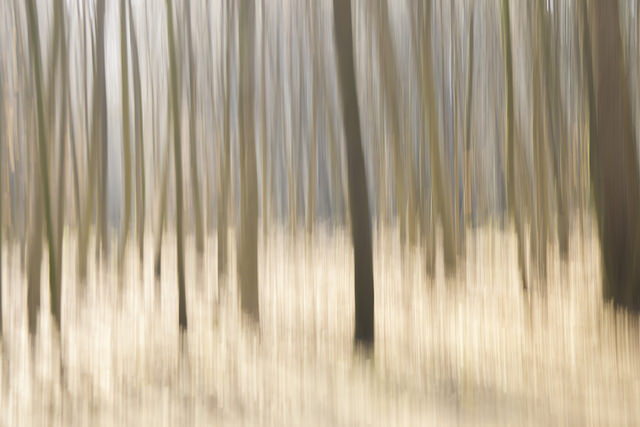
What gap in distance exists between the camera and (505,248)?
2104 millimetres

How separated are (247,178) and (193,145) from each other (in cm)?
30

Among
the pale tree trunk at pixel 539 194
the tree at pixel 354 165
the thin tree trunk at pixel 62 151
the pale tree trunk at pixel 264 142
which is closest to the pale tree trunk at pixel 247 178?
the pale tree trunk at pixel 264 142

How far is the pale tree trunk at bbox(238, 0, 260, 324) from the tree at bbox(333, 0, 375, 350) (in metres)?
0.38

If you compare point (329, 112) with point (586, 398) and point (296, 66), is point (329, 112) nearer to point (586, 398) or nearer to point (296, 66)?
point (296, 66)

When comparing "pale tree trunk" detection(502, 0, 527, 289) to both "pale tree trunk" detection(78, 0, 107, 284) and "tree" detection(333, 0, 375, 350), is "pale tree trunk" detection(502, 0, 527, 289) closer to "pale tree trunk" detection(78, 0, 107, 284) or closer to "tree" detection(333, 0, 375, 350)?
"tree" detection(333, 0, 375, 350)

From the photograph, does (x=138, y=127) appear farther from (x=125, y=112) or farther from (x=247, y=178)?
(x=247, y=178)

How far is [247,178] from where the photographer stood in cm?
202

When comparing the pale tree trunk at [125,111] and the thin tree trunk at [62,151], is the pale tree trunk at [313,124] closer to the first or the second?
the pale tree trunk at [125,111]

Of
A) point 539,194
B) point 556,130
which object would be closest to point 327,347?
point 539,194

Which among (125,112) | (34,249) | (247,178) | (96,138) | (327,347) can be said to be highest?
(125,112)

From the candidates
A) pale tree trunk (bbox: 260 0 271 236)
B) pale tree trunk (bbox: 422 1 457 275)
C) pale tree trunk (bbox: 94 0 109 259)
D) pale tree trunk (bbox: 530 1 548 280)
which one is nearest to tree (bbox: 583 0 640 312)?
pale tree trunk (bbox: 530 1 548 280)

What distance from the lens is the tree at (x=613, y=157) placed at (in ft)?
6.28

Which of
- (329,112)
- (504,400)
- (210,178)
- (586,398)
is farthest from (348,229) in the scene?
(586,398)

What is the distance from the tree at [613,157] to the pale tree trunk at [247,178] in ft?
4.63
